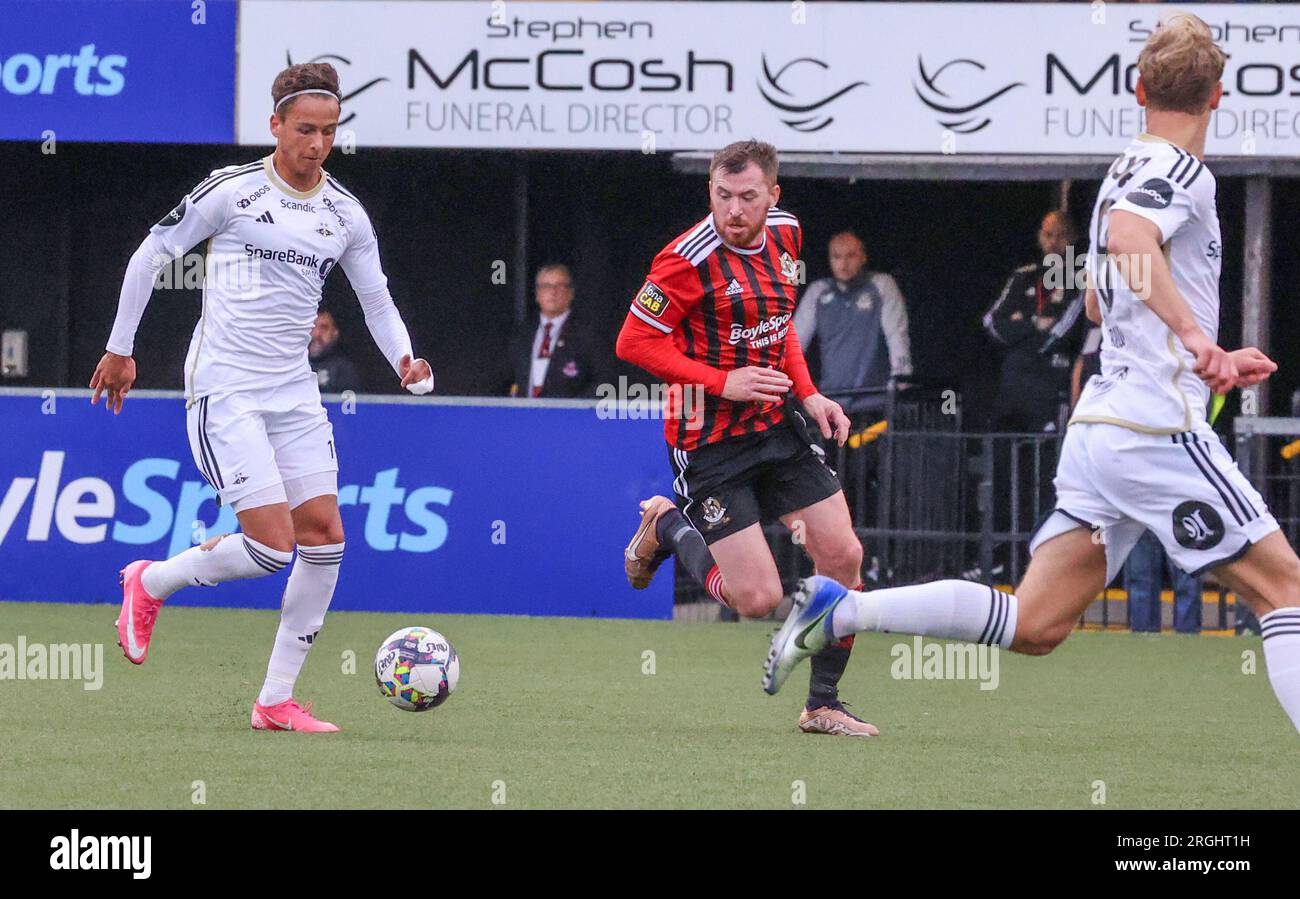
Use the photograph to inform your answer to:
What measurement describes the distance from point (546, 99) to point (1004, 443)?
3733 mm

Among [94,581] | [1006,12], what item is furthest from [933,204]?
[94,581]

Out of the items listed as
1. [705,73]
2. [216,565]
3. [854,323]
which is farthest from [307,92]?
[854,323]

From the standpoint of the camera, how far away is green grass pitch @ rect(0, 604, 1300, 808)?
614 cm

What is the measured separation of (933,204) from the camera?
17.0 metres

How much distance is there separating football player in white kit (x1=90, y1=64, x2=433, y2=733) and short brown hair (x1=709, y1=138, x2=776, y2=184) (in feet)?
4.45

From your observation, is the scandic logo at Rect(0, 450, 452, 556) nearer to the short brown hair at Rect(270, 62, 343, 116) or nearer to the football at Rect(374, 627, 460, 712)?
the football at Rect(374, 627, 460, 712)

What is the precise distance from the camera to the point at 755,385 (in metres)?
7.64

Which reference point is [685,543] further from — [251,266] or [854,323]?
[854,323]

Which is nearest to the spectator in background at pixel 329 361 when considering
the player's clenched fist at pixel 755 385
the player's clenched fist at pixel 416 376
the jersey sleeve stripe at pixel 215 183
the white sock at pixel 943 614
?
the player's clenched fist at pixel 416 376

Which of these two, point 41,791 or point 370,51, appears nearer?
point 41,791

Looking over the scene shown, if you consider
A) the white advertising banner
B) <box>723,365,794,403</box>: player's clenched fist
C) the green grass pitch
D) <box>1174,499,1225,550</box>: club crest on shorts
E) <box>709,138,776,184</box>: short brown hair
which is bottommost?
the green grass pitch

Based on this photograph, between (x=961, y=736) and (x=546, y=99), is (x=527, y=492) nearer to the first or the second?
(x=546, y=99)

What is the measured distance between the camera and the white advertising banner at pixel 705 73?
13.8 meters

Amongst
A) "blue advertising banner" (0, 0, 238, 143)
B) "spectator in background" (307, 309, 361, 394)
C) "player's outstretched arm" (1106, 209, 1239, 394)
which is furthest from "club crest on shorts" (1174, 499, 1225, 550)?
"blue advertising banner" (0, 0, 238, 143)
